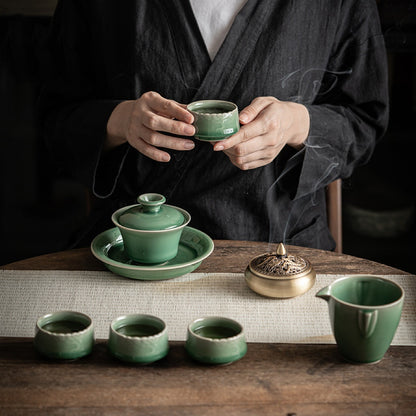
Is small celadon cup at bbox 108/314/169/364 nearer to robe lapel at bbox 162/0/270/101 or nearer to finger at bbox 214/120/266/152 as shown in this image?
finger at bbox 214/120/266/152

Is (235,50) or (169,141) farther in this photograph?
(235,50)

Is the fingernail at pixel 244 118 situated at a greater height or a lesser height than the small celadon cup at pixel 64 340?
greater

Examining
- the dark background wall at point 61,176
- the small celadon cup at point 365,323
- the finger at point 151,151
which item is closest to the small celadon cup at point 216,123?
the finger at point 151,151

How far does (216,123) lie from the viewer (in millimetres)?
1254

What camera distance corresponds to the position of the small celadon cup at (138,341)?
3.10 feet

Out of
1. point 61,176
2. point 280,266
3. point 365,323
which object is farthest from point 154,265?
point 61,176

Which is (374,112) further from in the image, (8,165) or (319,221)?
(8,165)

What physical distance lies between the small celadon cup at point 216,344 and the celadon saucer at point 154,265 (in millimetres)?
251

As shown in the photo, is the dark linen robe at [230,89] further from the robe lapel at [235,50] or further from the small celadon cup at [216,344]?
the small celadon cup at [216,344]

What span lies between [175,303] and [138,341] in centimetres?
23

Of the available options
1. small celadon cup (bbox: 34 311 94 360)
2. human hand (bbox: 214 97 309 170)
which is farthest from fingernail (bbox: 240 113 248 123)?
small celadon cup (bbox: 34 311 94 360)

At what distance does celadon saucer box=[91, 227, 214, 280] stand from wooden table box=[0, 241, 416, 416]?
8.9 inches

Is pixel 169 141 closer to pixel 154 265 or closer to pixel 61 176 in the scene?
pixel 154 265

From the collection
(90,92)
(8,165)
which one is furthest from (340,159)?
(8,165)
